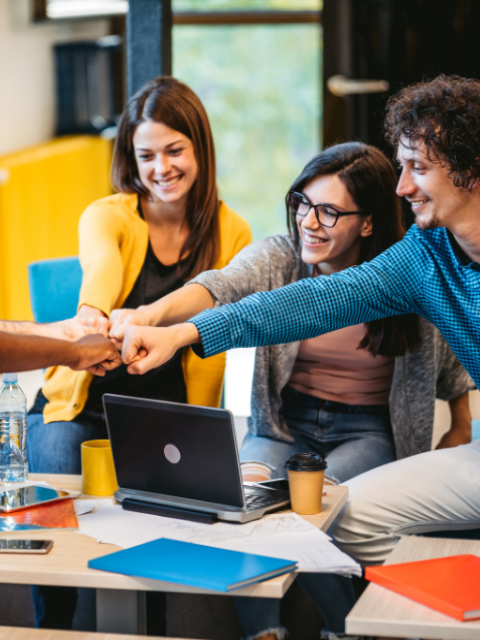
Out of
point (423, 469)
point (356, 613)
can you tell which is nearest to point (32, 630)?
point (356, 613)

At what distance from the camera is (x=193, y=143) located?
208cm

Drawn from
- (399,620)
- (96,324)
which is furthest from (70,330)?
(399,620)

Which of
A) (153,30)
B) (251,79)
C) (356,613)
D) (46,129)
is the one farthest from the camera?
(251,79)

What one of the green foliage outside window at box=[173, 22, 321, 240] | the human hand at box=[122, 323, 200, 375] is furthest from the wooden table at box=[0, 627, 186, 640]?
the green foliage outside window at box=[173, 22, 321, 240]

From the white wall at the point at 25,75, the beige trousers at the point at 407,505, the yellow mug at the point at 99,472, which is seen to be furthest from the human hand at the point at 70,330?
the white wall at the point at 25,75

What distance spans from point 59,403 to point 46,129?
11.5 ft

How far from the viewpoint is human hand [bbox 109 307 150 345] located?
1690 mm

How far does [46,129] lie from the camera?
200 inches

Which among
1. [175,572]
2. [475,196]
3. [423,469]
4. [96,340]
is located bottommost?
[423,469]

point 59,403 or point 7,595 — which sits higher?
point 59,403

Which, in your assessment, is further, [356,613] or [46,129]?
[46,129]

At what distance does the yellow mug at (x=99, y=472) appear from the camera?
1485 millimetres

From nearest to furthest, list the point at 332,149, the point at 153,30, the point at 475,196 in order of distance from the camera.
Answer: the point at 475,196, the point at 332,149, the point at 153,30

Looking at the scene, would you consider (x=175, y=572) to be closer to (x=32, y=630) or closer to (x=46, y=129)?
(x=32, y=630)
